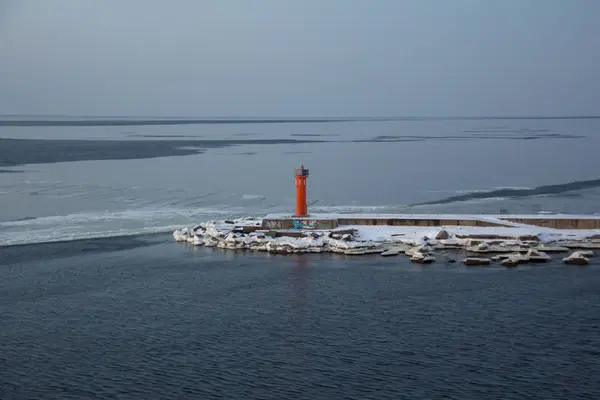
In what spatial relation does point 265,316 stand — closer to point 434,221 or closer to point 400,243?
point 400,243

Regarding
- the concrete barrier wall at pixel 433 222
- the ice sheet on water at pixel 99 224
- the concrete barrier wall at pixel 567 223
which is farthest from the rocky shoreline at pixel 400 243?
the ice sheet on water at pixel 99 224

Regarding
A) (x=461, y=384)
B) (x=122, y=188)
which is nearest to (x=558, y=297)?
(x=461, y=384)

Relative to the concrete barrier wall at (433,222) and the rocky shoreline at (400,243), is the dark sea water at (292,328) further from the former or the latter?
the concrete barrier wall at (433,222)

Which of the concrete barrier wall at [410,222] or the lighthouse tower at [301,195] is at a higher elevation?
the lighthouse tower at [301,195]

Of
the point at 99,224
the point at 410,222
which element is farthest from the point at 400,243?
the point at 99,224

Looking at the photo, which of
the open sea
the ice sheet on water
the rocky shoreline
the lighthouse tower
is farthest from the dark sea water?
the lighthouse tower

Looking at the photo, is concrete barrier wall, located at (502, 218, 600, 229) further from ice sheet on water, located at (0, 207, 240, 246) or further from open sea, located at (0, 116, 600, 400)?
ice sheet on water, located at (0, 207, 240, 246)
